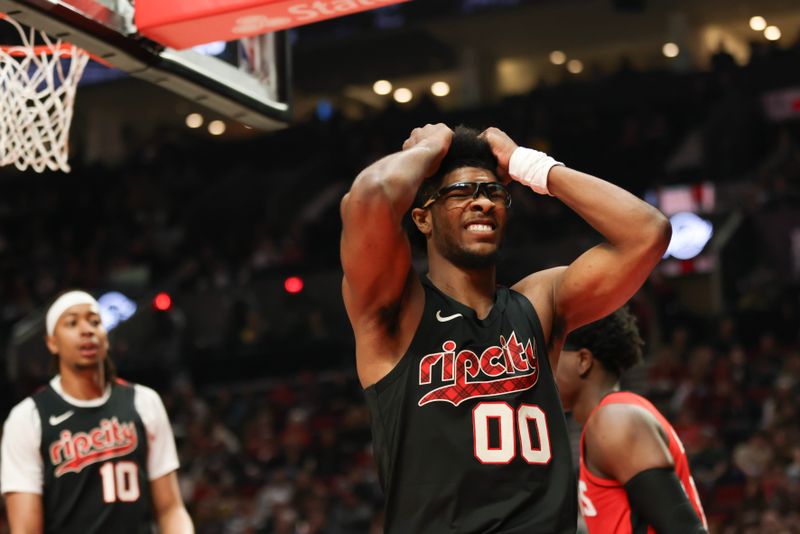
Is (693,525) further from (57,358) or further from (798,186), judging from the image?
(798,186)

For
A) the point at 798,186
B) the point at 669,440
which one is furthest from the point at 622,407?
the point at 798,186

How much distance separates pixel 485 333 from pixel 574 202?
495mm

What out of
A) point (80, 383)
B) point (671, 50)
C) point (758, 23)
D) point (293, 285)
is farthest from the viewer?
point (758, 23)

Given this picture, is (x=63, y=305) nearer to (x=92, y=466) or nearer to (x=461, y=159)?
(x=92, y=466)

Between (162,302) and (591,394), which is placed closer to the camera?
(591,394)

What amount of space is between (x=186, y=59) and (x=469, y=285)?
2086 mm

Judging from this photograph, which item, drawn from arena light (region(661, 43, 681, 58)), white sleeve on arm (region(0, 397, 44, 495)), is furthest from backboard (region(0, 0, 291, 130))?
arena light (region(661, 43, 681, 58))

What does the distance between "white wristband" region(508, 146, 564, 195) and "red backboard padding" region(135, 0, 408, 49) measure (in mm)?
940

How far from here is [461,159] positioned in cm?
372

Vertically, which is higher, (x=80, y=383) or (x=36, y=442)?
(x=80, y=383)

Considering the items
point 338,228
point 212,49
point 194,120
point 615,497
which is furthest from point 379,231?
point 194,120

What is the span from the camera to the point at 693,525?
4047 millimetres

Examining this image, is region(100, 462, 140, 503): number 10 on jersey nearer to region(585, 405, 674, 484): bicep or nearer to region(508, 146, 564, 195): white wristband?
region(585, 405, 674, 484): bicep

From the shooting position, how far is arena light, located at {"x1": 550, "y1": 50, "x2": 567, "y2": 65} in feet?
79.5
